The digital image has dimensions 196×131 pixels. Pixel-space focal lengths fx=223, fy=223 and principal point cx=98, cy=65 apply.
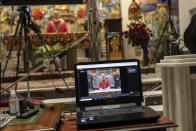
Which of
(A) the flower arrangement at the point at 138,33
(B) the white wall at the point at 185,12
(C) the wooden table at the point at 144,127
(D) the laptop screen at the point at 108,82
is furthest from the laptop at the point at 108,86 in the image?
(B) the white wall at the point at 185,12

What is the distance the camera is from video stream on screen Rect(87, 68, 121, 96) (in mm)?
1261

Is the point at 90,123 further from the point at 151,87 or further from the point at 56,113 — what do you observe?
the point at 151,87

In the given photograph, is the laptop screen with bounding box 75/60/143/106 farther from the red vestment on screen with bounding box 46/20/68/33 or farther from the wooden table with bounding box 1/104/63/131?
the red vestment on screen with bounding box 46/20/68/33

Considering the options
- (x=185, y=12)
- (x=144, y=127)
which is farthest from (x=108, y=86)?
(x=185, y=12)

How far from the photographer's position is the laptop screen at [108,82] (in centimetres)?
124

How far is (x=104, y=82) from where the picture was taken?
4.21 ft

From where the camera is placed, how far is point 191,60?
1441 millimetres

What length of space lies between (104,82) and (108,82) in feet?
0.08

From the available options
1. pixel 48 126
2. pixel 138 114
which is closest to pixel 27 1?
pixel 48 126

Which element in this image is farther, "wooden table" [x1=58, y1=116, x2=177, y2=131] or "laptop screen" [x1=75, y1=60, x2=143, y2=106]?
"laptop screen" [x1=75, y1=60, x2=143, y2=106]

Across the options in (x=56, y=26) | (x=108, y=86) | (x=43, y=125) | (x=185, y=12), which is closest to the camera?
(x=43, y=125)

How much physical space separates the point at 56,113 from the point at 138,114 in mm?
402

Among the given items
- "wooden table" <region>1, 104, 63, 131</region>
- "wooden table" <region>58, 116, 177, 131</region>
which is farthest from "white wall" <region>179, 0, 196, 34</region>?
"wooden table" <region>1, 104, 63, 131</region>

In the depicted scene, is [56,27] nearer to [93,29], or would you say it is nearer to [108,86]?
[93,29]
